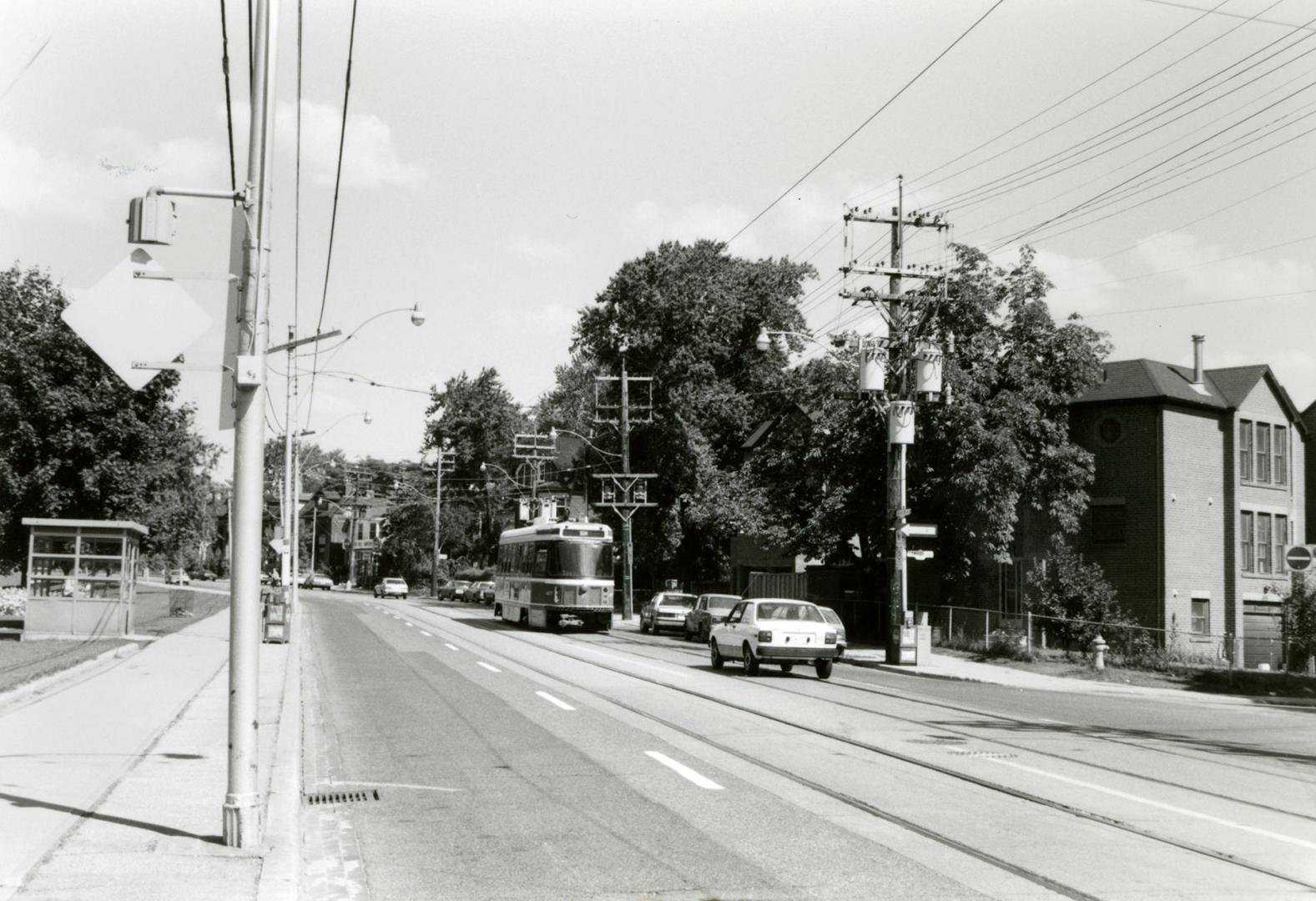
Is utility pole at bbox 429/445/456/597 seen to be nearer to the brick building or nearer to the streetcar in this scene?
the streetcar

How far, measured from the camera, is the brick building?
37.3 meters

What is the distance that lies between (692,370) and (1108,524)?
2267 centimetres

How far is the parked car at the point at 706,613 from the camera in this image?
3815 centimetres

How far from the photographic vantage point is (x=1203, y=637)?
37.4 m

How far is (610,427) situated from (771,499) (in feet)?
63.8


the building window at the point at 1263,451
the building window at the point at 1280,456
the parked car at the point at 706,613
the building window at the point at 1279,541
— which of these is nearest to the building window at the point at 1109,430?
the building window at the point at 1263,451

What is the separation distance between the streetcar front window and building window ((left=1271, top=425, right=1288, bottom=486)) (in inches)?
869

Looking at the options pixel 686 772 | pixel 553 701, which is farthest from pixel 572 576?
pixel 686 772

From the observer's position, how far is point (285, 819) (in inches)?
357

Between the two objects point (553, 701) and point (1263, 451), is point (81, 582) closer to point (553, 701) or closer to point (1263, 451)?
point (553, 701)

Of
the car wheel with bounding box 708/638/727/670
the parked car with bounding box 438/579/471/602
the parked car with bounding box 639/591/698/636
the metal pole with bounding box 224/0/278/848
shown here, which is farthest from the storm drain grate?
the parked car with bounding box 438/579/471/602

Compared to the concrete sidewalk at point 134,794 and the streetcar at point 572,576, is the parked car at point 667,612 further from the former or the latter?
the concrete sidewalk at point 134,794

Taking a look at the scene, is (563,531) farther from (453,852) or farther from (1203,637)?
(453,852)

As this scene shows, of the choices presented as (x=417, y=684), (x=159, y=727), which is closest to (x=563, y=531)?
(x=417, y=684)
